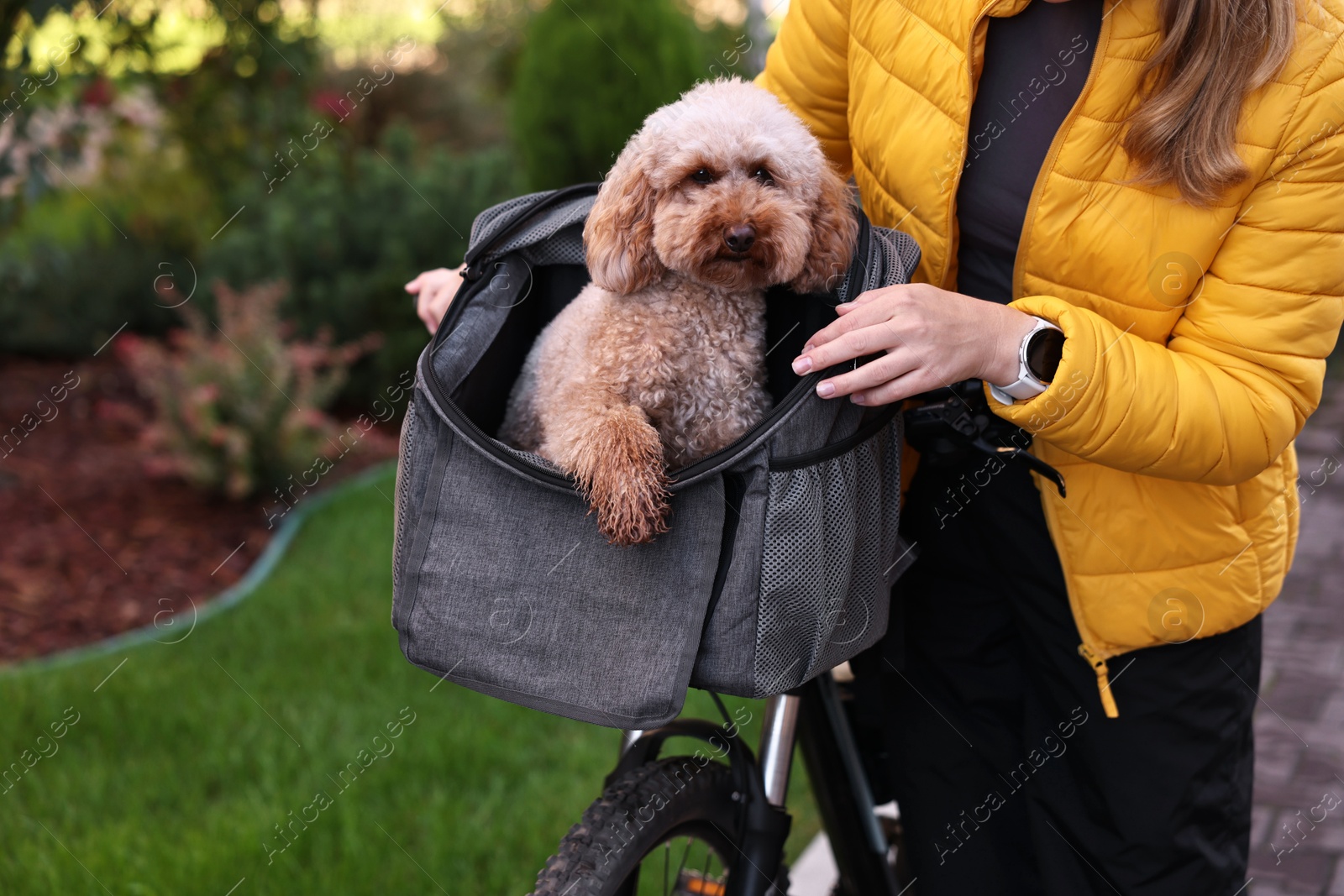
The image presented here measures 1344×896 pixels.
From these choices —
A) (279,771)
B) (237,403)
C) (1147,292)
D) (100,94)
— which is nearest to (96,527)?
(237,403)

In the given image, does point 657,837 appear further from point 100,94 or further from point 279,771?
point 100,94

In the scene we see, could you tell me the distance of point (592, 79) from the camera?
22.1 feet

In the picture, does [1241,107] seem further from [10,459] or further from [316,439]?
[10,459]

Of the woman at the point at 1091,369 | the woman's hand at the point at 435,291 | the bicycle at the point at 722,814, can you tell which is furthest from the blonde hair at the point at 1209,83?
the woman's hand at the point at 435,291

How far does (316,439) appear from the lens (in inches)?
200

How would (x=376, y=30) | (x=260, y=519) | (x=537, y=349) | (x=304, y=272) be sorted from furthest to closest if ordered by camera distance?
(x=376, y=30) < (x=304, y=272) < (x=260, y=519) < (x=537, y=349)

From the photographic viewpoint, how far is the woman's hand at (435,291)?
5.68 feet

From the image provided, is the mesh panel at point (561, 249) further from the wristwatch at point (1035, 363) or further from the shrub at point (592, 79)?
the shrub at point (592, 79)

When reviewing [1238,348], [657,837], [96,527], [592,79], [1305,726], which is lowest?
[1305,726]

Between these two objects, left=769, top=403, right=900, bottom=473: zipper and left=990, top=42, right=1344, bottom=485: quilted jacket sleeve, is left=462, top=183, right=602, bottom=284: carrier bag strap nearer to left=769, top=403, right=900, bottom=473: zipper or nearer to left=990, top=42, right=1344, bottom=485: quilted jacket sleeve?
left=769, top=403, right=900, bottom=473: zipper

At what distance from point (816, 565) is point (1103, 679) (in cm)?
64

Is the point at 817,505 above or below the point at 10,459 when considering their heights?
above

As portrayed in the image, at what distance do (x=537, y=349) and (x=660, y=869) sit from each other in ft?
3.04

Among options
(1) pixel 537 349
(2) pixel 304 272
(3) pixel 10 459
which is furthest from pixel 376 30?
(1) pixel 537 349
